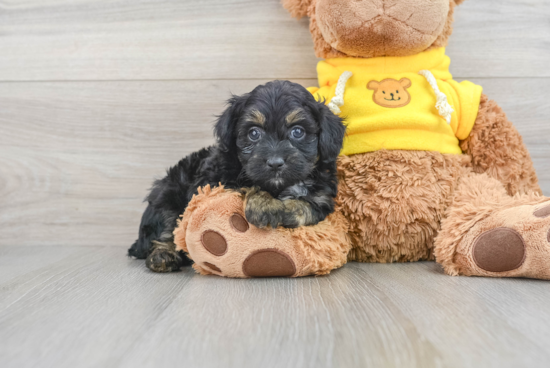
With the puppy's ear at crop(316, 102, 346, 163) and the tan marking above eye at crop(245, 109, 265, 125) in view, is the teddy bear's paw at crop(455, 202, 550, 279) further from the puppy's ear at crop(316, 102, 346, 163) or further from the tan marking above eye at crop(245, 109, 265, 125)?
the tan marking above eye at crop(245, 109, 265, 125)

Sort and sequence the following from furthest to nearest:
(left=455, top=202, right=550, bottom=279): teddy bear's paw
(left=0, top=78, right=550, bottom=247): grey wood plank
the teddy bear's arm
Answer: (left=0, top=78, right=550, bottom=247): grey wood plank
the teddy bear's arm
(left=455, top=202, right=550, bottom=279): teddy bear's paw

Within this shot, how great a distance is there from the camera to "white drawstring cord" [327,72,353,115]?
1793mm

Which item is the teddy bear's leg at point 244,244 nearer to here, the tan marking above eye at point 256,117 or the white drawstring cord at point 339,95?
the tan marking above eye at point 256,117

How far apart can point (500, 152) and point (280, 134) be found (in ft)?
3.25

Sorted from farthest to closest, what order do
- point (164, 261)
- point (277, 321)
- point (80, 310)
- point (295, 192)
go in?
1. point (164, 261)
2. point (295, 192)
3. point (80, 310)
4. point (277, 321)

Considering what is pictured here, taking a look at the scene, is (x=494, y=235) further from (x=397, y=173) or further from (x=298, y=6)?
(x=298, y=6)

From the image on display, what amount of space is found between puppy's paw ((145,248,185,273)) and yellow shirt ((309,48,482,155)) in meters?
0.85

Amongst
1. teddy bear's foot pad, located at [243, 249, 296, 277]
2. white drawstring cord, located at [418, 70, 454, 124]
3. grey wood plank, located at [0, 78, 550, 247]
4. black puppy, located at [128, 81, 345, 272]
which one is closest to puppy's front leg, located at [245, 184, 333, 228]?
black puppy, located at [128, 81, 345, 272]

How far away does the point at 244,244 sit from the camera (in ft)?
4.91

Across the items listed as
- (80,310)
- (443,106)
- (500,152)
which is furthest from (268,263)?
(500,152)

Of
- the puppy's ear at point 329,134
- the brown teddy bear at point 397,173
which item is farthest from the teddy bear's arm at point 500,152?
the puppy's ear at point 329,134

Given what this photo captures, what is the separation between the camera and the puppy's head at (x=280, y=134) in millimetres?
1498

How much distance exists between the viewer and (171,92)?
7.64ft

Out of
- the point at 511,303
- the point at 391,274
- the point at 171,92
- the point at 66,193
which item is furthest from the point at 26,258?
the point at 511,303
